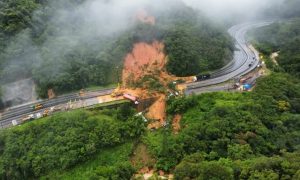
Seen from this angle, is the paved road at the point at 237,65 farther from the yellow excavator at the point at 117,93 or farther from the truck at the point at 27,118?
the truck at the point at 27,118

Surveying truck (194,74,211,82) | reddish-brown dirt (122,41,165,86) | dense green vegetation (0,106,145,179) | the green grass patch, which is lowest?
the green grass patch

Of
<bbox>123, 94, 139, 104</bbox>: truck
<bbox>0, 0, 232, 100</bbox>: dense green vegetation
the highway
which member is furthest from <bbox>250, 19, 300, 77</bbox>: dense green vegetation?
<bbox>123, 94, 139, 104</bbox>: truck

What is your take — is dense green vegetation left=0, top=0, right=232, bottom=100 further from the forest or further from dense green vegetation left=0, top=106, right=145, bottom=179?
dense green vegetation left=0, top=106, right=145, bottom=179

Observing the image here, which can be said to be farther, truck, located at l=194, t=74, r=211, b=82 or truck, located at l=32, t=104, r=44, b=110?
truck, located at l=194, t=74, r=211, b=82

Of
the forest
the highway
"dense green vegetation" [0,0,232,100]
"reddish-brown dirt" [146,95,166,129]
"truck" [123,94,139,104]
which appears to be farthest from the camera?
"dense green vegetation" [0,0,232,100]

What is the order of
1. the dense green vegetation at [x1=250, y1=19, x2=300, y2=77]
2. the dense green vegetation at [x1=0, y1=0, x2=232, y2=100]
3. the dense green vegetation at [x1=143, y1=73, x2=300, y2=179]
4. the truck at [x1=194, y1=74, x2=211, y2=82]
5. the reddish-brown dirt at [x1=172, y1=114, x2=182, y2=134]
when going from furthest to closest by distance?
the dense green vegetation at [x1=250, y1=19, x2=300, y2=77] → the truck at [x1=194, y1=74, x2=211, y2=82] → the dense green vegetation at [x1=0, y1=0, x2=232, y2=100] → the reddish-brown dirt at [x1=172, y1=114, x2=182, y2=134] → the dense green vegetation at [x1=143, y1=73, x2=300, y2=179]

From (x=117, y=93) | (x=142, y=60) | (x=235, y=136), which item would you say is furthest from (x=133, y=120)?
(x=235, y=136)


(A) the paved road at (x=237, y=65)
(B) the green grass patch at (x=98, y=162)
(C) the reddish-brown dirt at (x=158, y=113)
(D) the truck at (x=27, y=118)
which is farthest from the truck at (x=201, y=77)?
(D) the truck at (x=27, y=118)

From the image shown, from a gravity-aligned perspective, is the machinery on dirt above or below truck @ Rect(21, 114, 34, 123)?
above
